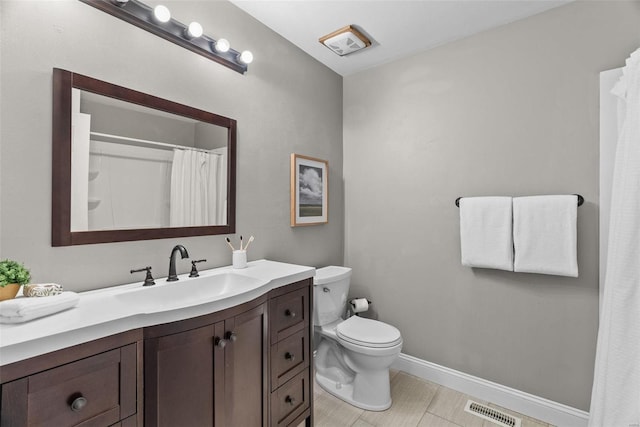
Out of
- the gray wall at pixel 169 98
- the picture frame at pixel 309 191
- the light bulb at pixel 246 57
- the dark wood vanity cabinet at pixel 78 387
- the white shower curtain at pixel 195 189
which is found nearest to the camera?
the dark wood vanity cabinet at pixel 78 387

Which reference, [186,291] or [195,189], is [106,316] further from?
[195,189]

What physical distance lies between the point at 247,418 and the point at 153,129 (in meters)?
1.39

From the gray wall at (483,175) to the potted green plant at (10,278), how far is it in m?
2.14

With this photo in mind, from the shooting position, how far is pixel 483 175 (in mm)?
2049

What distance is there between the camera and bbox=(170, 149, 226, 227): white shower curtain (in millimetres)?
1522

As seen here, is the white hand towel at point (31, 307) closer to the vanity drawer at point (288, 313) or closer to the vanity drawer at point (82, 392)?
the vanity drawer at point (82, 392)

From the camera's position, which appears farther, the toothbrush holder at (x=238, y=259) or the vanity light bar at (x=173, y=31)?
the toothbrush holder at (x=238, y=259)

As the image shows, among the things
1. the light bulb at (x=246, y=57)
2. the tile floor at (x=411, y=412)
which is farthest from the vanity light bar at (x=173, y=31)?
the tile floor at (x=411, y=412)

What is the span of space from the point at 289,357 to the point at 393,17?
2146 mm

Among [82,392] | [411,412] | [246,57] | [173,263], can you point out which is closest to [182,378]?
[82,392]

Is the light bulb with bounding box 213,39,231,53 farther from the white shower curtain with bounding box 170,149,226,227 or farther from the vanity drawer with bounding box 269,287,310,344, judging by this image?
the vanity drawer with bounding box 269,287,310,344

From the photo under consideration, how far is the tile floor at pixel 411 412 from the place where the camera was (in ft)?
5.88

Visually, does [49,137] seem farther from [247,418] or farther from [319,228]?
[319,228]

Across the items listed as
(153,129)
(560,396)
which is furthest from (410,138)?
(560,396)
